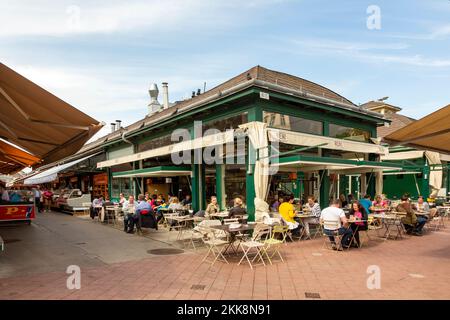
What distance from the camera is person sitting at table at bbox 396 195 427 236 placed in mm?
9367

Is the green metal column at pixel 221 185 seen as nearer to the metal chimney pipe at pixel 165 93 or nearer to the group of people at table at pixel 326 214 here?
the group of people at table at pixel 326 214

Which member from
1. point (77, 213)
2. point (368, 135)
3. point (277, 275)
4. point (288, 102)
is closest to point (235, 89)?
point (288, 102)

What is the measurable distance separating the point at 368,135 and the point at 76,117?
12040 millimetres

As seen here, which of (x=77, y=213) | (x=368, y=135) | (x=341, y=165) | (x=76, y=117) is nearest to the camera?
(x=76, y=117)

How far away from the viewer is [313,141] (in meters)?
10.1

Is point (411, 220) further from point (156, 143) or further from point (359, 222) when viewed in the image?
point (156, 143)

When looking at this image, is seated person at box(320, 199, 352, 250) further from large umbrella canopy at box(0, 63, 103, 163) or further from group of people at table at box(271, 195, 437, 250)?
large umbrella canopy at box(0, 63, 103, 163)

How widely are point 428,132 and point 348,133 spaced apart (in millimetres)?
6858

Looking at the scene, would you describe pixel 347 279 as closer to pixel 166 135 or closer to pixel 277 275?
pixel 277 275

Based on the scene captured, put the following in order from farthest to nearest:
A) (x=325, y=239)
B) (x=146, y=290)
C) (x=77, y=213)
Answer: (x=77, y=213), (x=325, y=239), (x=146, y=290)

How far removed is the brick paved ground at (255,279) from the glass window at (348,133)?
5815 mm

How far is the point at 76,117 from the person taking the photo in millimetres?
5180

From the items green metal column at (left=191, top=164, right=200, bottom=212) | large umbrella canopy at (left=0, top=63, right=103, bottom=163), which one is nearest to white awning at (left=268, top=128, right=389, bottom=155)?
green metal column at (left=191, top=164, right=200, bottom=212)

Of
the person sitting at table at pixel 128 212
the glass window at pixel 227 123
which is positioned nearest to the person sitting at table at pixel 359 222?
the glass window at pixel 227 123
